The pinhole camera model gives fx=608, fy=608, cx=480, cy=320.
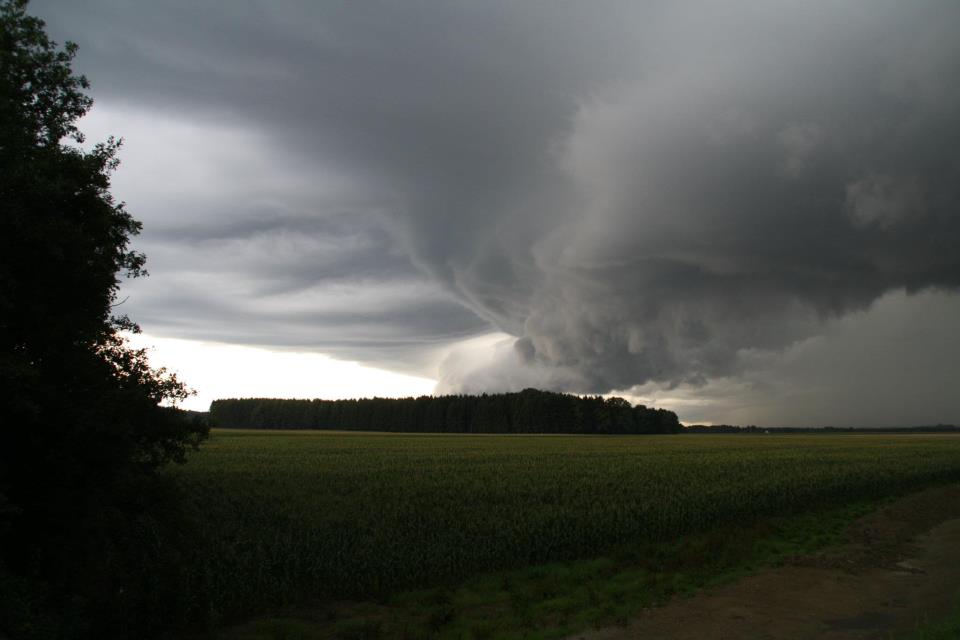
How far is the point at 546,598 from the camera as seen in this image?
14.7m

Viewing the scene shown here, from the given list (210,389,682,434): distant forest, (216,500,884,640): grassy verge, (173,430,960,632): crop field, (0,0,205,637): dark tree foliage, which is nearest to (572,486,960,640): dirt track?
(216,500,884,640): grassy verge

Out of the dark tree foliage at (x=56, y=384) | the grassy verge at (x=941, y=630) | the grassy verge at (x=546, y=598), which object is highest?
the dark tree foliage at (x=56, y=384)

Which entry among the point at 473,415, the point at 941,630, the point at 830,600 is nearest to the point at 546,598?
the point at 830,600

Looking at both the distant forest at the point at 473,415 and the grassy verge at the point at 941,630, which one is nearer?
the grassy verge at the point at 941,630

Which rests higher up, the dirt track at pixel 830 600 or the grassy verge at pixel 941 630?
the grassy verge at pixel 941 630

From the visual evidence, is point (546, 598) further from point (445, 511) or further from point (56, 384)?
point (56, 384)

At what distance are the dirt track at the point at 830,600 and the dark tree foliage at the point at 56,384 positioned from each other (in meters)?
10.3

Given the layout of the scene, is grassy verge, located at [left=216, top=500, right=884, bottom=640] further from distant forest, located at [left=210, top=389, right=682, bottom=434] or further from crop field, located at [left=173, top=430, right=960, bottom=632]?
distant forest, located at [left=210, top=389, right=682, bottom=434]

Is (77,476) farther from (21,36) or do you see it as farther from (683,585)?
(683,585)

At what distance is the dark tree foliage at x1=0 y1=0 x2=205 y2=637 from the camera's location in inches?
458

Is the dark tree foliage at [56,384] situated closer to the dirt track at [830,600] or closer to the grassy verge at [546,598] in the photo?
the grassy verge at [546,598]

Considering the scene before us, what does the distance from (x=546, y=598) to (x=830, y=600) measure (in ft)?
21.4

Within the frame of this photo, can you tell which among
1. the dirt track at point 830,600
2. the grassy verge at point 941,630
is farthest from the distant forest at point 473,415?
the grassy verge at point 941,630

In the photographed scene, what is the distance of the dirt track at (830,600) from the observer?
39.5 ft
